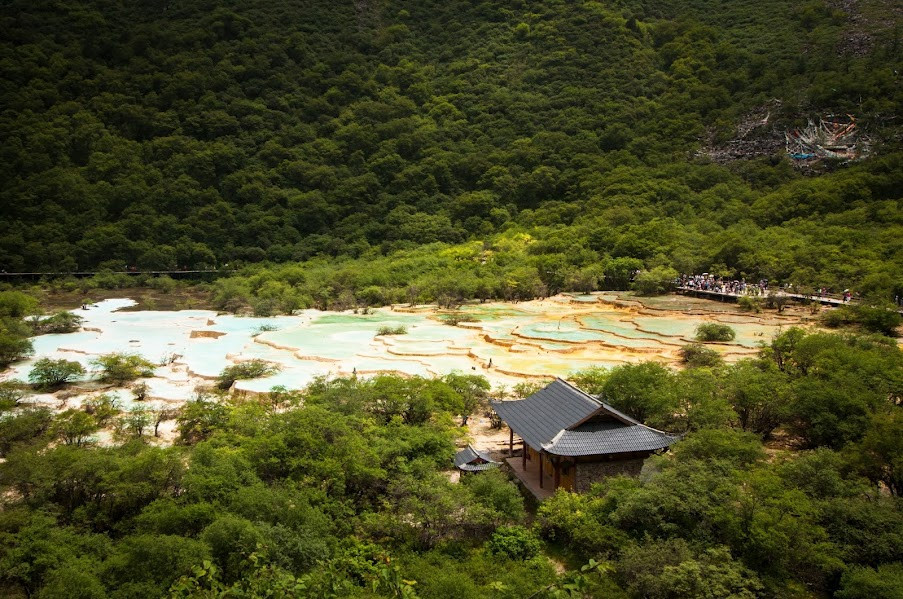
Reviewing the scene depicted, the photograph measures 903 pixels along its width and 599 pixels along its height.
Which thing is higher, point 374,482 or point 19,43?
point 19,43

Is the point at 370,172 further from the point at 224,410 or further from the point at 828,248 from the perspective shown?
the point at 224,410

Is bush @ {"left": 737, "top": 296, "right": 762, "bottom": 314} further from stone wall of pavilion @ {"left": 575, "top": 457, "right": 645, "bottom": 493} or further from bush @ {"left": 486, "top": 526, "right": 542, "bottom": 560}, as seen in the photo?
bush @ {"left": 486, "top": 526, "right": 542, "bottom": 560}

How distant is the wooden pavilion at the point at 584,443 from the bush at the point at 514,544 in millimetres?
1917

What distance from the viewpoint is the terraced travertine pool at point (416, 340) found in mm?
25219

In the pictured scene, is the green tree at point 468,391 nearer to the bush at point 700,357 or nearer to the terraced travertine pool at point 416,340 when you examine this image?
the terraced travertine pool at point 416,340

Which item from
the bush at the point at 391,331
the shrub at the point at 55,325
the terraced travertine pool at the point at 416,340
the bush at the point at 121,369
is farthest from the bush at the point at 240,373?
the shrub at the point at 55,325

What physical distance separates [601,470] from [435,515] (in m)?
4.01

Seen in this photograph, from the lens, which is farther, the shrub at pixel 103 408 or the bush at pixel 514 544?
the shrub at pixel 103 408

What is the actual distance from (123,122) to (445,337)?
72610 millimetres

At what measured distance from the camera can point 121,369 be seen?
77.7ft

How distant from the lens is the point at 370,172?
82312 millimetres

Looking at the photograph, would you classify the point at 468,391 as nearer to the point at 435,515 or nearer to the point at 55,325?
the point at 435,515

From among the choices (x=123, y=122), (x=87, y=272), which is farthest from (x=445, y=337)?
(x=123, y=122)

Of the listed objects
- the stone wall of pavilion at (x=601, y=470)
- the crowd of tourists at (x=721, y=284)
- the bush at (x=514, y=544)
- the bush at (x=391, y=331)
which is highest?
the stone wall of pavilion at (x=601, y=470)
